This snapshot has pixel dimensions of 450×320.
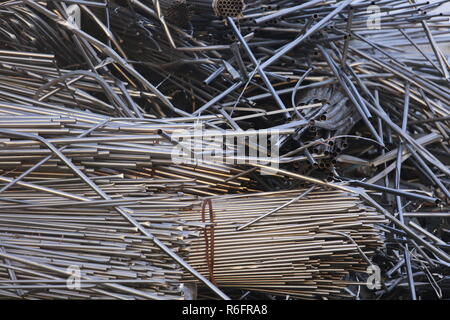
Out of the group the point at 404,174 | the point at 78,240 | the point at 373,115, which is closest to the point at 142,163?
the point at 78,240

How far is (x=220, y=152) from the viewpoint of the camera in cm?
199

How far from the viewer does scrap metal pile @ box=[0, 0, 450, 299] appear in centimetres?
187

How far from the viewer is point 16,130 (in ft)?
6.47

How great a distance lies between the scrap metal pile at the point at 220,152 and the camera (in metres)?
1.87

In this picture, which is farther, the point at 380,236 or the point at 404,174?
the point at 404,174
